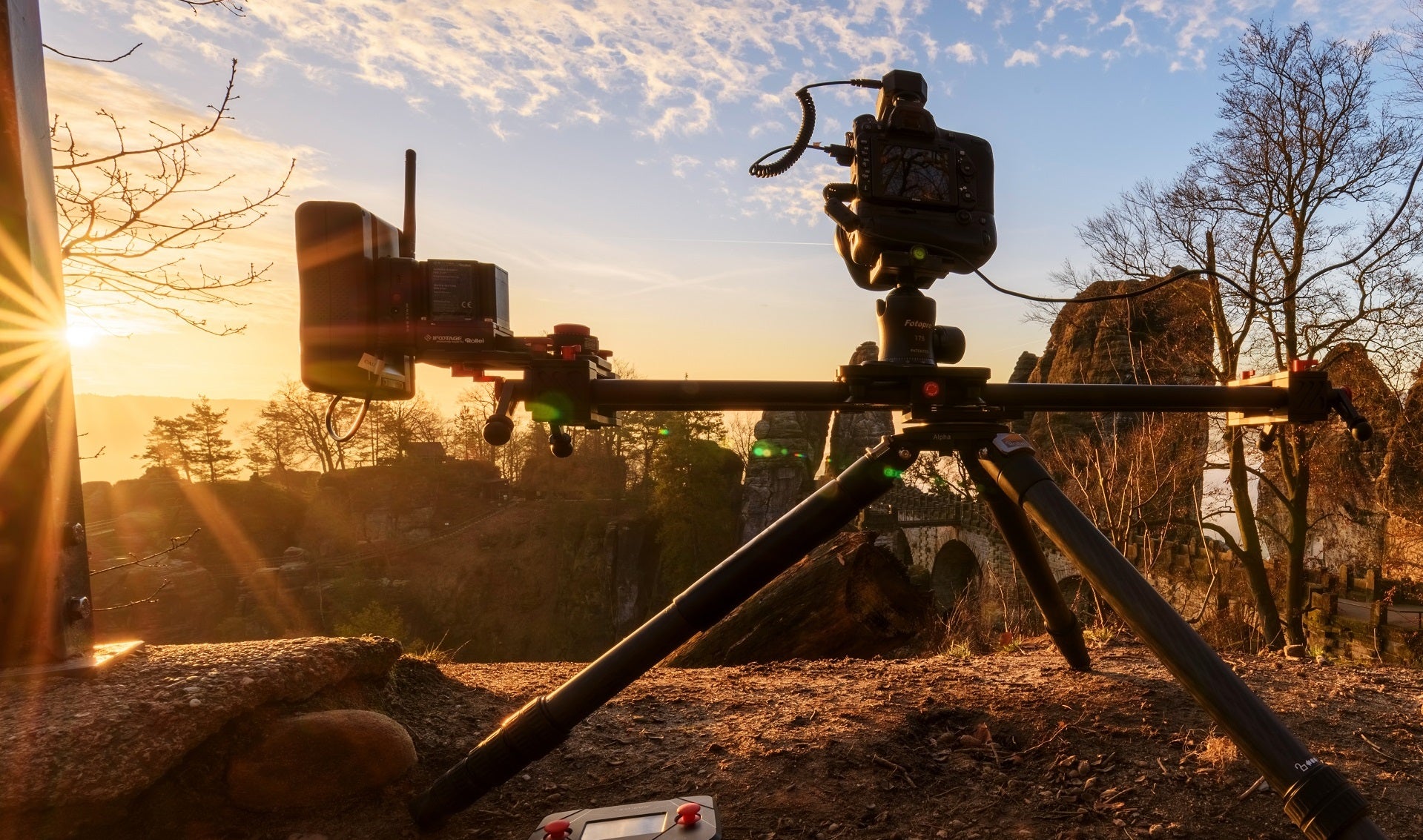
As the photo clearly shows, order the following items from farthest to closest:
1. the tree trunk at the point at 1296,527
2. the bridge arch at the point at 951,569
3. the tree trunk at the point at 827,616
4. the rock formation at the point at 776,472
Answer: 1. the rock formation at the point at 776,472
2. the bridge arch at the point at 951,569
3. the tree trunk at the point at 1296,527
4. the tree trunk at the point at 827,616

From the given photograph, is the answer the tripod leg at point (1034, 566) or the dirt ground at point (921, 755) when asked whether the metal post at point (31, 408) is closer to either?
the dirt ground at point (921, 755)

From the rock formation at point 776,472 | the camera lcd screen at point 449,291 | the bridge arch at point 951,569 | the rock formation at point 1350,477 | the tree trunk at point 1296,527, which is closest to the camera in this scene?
the camera lcd screen at point 449,291

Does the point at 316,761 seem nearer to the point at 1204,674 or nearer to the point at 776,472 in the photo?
the point at 1204,674

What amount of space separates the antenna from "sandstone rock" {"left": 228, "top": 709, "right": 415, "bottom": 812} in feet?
5.64

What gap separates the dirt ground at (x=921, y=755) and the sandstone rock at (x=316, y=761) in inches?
2.7

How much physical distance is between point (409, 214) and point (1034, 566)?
108 inches

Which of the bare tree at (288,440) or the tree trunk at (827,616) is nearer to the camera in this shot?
the tree trunk at (827,616)

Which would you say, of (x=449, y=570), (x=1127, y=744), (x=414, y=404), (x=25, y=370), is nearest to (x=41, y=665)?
(x=25, y=370)

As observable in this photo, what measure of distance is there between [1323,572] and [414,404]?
49.1 m

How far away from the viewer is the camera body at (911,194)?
2.25m

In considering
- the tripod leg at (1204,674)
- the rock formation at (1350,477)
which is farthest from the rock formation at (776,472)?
the tripod leg at (1204,674)

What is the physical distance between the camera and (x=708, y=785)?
247 centimetres

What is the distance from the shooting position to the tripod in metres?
1.79

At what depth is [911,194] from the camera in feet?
7.48
